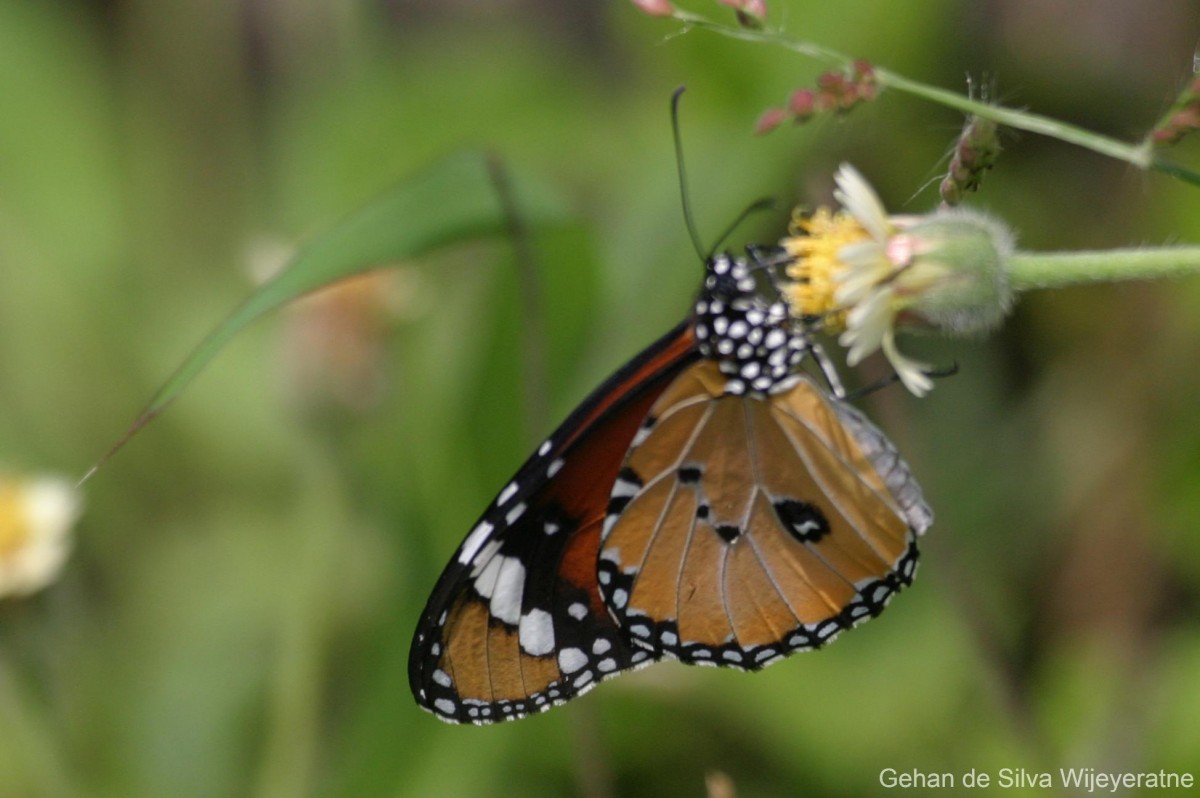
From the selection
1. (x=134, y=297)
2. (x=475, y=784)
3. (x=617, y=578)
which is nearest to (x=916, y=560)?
(x=617, y=578)

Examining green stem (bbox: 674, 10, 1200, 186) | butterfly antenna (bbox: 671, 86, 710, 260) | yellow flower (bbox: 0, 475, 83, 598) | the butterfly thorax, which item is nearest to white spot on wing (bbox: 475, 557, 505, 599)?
the butterfly thorax

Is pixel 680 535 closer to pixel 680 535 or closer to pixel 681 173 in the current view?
pixel 680 535

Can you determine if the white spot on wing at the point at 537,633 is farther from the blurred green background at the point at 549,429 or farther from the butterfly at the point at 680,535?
the blurred green background at the point at 549,429

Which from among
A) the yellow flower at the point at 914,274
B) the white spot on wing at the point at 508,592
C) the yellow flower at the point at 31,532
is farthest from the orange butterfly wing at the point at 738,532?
the yellow flower at the point at 31,532

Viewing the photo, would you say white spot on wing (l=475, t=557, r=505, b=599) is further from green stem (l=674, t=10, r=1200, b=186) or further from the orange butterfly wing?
green stem (l=674, t=10, r=1200, b=186)

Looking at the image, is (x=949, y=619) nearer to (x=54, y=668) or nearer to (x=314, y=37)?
(x=54, y=668)

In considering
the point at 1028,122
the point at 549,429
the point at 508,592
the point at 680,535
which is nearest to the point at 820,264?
the point at 1028,122
